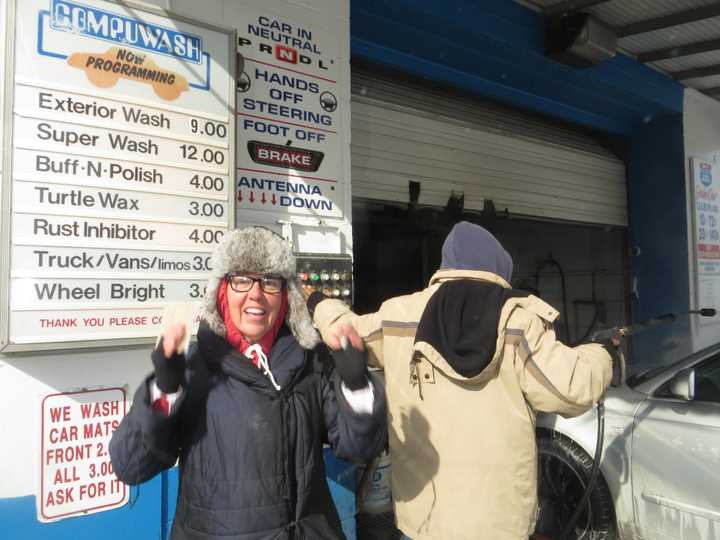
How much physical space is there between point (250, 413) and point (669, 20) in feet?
17.4

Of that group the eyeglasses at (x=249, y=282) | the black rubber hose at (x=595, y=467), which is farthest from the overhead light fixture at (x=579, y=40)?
the eyeglasses at (x=249, y=282)

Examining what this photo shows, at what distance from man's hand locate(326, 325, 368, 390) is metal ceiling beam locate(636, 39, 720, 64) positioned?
5.69m

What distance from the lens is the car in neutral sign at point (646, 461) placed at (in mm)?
2945

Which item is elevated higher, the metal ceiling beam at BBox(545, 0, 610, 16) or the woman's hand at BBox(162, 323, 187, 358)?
the metal ceiling beam at BBox(545, 0, 610, 16)

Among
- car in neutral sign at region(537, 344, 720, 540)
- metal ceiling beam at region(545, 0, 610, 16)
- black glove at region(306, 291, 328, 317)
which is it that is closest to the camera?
black glove at region(306, 291, 328, 317)

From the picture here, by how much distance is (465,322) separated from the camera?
2.00 m

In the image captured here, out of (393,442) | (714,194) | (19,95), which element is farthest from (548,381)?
(714,194)

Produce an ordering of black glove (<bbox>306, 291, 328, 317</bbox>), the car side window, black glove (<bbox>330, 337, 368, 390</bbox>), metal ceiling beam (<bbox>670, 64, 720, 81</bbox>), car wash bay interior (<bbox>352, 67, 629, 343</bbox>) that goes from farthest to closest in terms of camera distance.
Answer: metal ceiling beam (<bbox>670, 64, 720, 81</bbox>) → car wash bay interior (<bbox>352, 67, 629, 343</bbox>) → the car side window → black glove (<bbox>306, 291, 328, 317</bbox>) → black glove (<bbox>330, 337, 368, 390</bbox>)

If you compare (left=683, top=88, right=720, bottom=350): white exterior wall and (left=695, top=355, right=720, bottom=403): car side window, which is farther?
(left=683, top=88, right=720, bottom=350): white exterior wall

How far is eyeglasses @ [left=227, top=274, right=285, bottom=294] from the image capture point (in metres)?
1.81

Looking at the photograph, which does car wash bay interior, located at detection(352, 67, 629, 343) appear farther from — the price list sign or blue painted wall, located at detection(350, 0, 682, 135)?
the price list sign

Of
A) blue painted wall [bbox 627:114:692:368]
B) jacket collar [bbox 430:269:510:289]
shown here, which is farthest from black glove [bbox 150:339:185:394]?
blue painted wall [bbox 627:114:692:368]

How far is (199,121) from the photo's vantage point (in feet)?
9.43

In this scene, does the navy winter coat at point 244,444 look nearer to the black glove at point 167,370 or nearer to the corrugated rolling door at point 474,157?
the black glove at point 167,370
